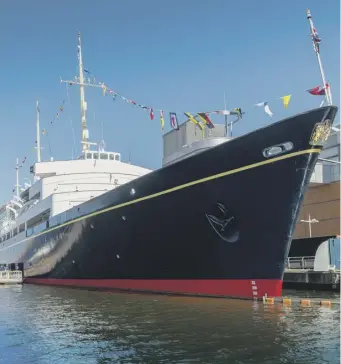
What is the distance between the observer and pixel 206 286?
14844 mm

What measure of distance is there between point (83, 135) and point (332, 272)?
1739 centimetres

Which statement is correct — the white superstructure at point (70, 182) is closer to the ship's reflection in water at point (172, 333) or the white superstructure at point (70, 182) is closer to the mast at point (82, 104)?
the mast at point (82, 104)

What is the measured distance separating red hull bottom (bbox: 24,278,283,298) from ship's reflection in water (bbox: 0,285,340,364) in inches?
16.9

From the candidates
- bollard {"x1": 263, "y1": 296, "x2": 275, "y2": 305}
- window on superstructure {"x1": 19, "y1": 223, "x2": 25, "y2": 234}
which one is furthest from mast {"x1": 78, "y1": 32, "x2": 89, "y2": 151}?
bollard {"x1": 263, "y1": 296, "x2": 275, "y2": 305}

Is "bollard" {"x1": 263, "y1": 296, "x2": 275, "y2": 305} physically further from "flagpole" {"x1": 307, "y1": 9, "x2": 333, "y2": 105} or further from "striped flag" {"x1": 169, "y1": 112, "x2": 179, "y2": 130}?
"striped flag" {"x1": 169, "y1": 112, "x2": 179, "y2": 130}

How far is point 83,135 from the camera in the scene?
29797 millimetres

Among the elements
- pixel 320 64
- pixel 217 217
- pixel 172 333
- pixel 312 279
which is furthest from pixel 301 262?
pixel 172 333

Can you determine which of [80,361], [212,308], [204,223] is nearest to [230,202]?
[204,223]

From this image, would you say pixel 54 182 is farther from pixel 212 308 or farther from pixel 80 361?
pixel 80 361

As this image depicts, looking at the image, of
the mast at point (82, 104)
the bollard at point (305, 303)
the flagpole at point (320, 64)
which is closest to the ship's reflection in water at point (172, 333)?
the bollard at point (305, 303)

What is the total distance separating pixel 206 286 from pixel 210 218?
2.22 metres

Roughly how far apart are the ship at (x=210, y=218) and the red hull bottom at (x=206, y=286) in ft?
0.10

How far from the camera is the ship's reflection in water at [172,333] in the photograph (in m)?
7.84

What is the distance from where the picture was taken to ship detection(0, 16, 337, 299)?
13109 millimetres
